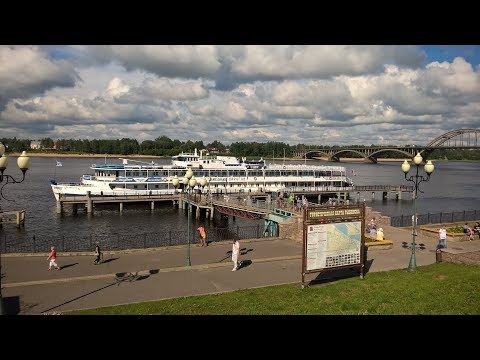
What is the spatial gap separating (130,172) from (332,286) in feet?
163

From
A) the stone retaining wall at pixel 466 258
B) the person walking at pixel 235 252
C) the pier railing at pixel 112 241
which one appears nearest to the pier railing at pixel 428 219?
the stone retaining wall at pixel 466 258

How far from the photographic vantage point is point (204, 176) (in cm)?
5612

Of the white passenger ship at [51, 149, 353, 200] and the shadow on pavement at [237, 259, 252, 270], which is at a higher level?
the white passenger ship at [51, 149, 353, 200]

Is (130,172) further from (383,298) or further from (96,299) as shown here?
(383,298)

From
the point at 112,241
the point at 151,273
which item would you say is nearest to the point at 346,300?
the point at 151,273

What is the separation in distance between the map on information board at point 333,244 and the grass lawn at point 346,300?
900 millimetres

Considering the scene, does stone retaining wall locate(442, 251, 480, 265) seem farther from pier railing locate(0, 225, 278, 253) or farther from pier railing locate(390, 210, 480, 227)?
pier railing locate(0, 225, 278, 253)

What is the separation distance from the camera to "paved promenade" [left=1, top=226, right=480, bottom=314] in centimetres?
1443

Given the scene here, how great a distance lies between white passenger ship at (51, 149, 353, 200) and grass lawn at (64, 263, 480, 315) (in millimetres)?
40043

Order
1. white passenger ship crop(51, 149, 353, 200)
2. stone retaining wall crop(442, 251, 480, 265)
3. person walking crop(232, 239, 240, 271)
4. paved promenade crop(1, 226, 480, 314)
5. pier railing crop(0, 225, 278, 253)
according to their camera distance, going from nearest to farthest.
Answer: paved promenade crop(1, 226, 480, 314), person walking crop(232, 239, 240, 271), stone retaining wall crop(442, 251, 480, 265), pier railing crop(0, 225, 278, 253), white passenger ship crop(51, 149, 353, 200)

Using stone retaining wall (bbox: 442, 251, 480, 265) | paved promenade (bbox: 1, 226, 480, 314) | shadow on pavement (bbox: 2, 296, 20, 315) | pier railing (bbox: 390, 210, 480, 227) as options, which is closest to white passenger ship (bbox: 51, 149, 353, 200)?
pier railing (bbox: 390, 210, 480, 227)

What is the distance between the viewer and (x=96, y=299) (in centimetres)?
1424
